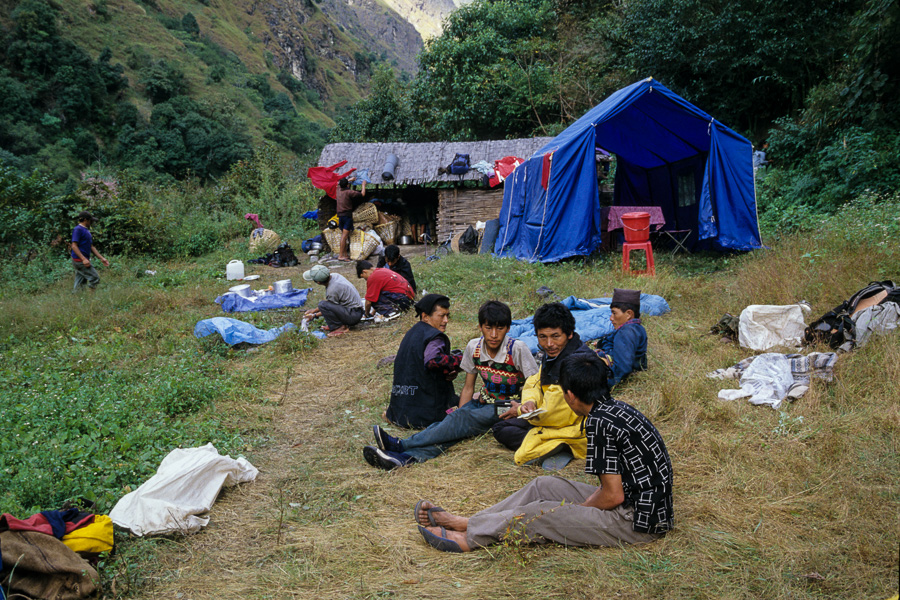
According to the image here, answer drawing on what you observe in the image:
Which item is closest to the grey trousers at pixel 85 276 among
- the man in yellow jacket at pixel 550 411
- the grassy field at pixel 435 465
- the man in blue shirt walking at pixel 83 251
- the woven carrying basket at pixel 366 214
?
the man in blue shirt walking at pixel 83 251

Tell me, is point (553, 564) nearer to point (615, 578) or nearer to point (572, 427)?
point (615, 578)

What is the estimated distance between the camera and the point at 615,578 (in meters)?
2.37

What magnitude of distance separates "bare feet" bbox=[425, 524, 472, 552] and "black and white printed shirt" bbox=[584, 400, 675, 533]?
71 centimetres

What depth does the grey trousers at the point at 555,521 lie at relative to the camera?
2600mm

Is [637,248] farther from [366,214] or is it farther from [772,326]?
[366,214]

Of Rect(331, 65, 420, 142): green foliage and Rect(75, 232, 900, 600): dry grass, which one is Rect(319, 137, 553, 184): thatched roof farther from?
Rect(75, 232, 900, 600): dry grass

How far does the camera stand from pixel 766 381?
13.4 feet

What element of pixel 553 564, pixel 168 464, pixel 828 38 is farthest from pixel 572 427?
pixel 828 38

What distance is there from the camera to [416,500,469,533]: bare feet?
9.35 feet

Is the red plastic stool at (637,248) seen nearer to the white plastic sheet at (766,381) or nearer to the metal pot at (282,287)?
the white plastic sheet at (766,381)

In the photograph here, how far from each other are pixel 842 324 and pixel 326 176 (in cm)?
1267

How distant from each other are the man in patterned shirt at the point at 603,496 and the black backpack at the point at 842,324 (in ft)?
8.99

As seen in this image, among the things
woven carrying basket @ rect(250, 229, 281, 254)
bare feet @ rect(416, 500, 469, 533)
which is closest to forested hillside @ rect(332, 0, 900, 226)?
bare feet @ rect(416, 500, 469, 533)

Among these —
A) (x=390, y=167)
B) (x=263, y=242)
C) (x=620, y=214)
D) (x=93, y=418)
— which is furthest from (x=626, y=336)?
(x=263, y=242)
